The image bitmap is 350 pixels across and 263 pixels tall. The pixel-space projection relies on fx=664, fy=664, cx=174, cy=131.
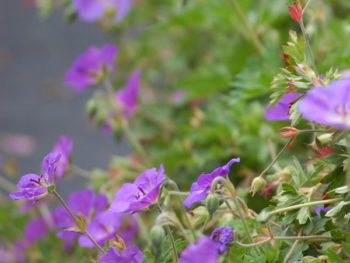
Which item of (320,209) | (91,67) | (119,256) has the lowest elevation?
(320,209)

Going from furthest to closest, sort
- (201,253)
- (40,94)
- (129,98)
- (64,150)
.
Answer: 1. (40,94)
2. (129,98)
3. (64,150)
4. (201,253)

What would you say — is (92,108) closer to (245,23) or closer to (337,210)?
(245,23)

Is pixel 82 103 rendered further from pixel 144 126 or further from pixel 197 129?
pixel 197 129

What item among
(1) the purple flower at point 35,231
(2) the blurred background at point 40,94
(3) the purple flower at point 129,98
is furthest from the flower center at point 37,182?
(2) the blurred background at point 40,94

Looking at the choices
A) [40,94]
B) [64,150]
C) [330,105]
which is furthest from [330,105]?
[40,94]

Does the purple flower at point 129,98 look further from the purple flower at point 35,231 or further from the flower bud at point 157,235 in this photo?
the flower bud at point 157,235

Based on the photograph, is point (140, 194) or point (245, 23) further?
point (245, 23)

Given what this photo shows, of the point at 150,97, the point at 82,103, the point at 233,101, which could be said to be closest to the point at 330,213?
the point at 233,101
